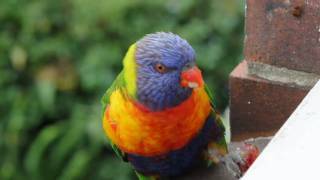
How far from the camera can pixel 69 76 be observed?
2.92 meters

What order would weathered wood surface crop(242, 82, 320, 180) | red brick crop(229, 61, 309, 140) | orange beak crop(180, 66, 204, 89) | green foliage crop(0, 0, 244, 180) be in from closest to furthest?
weathered wood surface crop(242, 82, 320, 180)
orange beak crop(180, 66, 204, 89)
red brick crop(229, 61, 309, 140)
green foliage crop(0, 0, 244, 180)

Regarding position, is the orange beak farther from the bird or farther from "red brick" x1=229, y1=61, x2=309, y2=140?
"red brick" x1=229, y1=61, x2=309, y2=140

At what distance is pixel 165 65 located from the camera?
4.71 ft

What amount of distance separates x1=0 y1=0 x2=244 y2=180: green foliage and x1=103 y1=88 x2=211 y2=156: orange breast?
124cm

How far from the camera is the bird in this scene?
1434 millimetres

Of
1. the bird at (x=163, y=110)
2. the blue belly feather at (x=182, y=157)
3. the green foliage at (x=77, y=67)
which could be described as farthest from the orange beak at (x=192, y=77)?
the green foliage at (x=77, y=67)

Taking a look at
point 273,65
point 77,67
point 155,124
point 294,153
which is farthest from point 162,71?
point 77,67

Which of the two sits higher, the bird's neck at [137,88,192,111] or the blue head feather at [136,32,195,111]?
the blue head feather at [136,32,195,111]

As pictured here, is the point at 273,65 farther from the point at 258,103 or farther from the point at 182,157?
the point at 182,157

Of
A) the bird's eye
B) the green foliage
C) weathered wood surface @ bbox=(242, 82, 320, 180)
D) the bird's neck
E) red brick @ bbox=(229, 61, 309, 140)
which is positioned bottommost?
the green foliage

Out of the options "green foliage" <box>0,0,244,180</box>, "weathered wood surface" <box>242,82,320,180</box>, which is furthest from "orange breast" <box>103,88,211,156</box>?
"green foliage" <box>0,0,244,180</box>

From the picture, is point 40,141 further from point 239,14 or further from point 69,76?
point 239,14

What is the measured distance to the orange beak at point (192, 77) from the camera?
142 centimetres

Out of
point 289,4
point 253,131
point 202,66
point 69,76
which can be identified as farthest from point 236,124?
point 69,76
